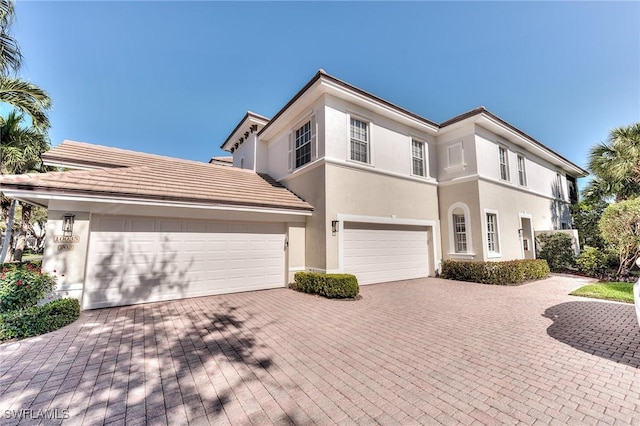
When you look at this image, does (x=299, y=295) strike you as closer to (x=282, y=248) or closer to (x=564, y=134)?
(x=282, y=248)

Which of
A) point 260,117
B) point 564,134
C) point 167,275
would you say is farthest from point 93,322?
point 564,134

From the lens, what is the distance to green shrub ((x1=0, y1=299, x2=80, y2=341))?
4918 millimetres

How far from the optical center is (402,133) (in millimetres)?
12070

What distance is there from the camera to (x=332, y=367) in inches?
151

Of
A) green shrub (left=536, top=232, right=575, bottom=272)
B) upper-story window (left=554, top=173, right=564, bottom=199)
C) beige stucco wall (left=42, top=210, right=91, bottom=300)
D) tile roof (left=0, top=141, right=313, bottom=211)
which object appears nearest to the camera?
beige stucco wall (left=42, top=210, right=91, bottom=300)

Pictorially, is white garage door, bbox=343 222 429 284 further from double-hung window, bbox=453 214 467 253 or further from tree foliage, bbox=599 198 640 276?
tree foliage, bbox=599 198 640 276

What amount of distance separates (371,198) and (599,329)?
7.10 meters

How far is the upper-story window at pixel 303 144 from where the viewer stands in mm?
11000

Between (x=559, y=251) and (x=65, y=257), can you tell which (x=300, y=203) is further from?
(x=559, y=251)

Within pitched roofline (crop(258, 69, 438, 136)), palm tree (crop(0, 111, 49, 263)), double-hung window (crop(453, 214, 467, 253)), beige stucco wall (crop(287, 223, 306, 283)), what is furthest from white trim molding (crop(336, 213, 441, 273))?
palm tree (crop(0, 111, 49, 263))

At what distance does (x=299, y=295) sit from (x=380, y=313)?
9.93 ft

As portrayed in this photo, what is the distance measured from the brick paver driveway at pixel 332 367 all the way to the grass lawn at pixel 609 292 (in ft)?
5.11

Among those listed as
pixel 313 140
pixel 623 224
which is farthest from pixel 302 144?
pixel 623 224

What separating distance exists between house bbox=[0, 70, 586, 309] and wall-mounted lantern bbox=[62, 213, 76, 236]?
2 cm
